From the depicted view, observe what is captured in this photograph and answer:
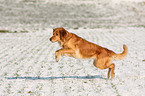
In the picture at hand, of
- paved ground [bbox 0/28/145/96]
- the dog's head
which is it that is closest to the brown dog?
the dog's head

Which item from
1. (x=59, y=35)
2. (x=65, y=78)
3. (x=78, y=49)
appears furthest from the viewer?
(x=65, y=78)

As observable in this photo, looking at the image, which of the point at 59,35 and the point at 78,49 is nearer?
the point at 59,35

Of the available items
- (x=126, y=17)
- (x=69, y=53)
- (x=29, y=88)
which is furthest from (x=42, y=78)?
(x=126, y=17)

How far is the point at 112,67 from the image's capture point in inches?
250

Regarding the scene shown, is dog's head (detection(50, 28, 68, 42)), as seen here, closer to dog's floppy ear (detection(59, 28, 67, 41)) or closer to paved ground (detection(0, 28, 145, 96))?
dog's floppy ear (detection(59, 28, 67, 41))

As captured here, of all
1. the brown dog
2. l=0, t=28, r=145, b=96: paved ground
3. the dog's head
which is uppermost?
the dog's head

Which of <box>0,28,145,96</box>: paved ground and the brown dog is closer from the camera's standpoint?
the brown dog

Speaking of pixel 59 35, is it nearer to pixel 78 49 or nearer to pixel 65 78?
pixel 78 49

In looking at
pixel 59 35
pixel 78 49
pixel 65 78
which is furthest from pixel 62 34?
pixel 65 78

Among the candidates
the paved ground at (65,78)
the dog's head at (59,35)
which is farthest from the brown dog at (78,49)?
the paved ground at (65,78)

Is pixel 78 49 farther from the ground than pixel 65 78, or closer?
Answer: farther from the ground

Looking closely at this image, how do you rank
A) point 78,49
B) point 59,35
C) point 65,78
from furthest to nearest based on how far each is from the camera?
point 65,78
point 78,49
point 59,35

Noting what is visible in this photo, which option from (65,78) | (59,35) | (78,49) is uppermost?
(59,35)

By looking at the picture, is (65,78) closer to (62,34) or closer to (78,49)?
(78,49)
